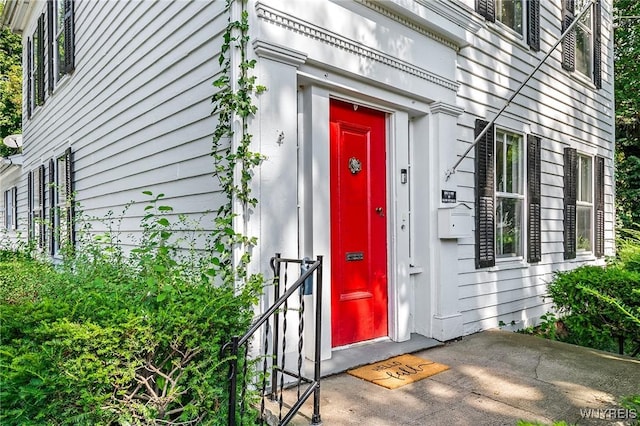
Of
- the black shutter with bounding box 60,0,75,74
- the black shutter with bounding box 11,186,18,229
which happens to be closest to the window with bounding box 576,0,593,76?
the black shutter with bounding box 60,0,75,74

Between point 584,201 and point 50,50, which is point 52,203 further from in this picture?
point 584,201

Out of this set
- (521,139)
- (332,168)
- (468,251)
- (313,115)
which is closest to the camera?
(313,115)

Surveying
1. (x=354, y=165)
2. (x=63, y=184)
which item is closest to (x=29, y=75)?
(x=63, y=184)

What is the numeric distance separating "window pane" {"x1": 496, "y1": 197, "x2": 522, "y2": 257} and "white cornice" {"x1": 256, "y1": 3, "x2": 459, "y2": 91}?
1913mm

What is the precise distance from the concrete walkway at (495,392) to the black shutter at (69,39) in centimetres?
644

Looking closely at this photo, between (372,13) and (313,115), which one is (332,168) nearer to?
(313,115)

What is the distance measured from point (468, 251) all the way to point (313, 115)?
250cm

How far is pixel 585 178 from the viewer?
742cm

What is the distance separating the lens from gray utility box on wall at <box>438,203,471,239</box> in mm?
4102

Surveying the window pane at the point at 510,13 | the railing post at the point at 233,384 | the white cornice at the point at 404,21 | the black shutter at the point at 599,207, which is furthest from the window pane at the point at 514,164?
the railing post at the point at 233,384

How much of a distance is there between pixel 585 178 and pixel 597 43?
8.27 ft

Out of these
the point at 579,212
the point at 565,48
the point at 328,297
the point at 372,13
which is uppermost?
the point at 565,48

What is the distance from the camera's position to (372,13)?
363cm

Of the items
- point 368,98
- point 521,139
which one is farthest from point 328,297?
point 521,139
